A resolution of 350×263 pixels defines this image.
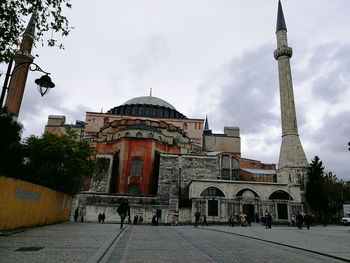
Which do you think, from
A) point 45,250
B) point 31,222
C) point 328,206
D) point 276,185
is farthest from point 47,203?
point 328,206

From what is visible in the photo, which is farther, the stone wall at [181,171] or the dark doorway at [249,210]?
the stone wall at [181,171]

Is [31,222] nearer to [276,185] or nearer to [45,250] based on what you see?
[45,250]

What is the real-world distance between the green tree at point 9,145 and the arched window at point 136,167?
77.7 ft

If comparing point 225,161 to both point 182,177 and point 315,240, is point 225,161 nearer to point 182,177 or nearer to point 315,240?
point 182,177

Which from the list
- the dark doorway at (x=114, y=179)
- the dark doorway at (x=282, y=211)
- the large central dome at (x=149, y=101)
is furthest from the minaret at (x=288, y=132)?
the large central dome at (x=149, y=101)

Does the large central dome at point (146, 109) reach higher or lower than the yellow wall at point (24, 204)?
higher

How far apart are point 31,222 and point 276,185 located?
27.2 m

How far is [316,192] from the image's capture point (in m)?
34.7

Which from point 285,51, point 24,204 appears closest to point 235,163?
point 285,51

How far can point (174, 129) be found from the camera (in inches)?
1777

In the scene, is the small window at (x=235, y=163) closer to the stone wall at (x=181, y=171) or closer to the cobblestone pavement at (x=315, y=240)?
the stone wall at (x=181, y=171)

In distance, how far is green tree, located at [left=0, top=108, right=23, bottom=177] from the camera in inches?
419

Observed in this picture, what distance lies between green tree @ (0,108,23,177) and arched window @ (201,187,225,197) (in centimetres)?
2313

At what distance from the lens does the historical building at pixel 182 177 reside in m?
30.2
